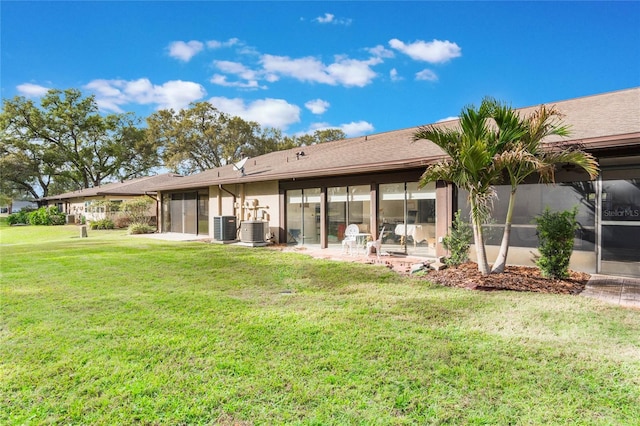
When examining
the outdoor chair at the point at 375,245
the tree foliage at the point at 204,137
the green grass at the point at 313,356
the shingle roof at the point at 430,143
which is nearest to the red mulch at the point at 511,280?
the green grass at the point at 313,356

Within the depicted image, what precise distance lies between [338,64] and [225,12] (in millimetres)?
5826

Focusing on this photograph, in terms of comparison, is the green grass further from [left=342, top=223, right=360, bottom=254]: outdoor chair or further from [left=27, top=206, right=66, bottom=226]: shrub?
[left=27, top=206, right=66, bottom=226]: shrub

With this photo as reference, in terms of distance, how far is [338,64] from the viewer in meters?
14.9

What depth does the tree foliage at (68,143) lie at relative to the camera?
114 feet

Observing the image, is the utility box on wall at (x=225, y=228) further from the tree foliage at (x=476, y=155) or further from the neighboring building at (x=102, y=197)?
the neighboring building at (x=102, y=197)

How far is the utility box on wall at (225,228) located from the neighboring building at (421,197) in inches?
5.1

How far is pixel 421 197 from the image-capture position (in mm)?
8906

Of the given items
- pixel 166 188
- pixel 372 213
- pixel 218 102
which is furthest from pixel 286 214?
pixel 218 102

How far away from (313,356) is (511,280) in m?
4.51

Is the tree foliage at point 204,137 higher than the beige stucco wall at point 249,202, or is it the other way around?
the tree foliage at point 204,137

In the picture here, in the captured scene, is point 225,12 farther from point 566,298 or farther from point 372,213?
point 566,298

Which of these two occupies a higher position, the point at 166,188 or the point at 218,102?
the point at 218,102

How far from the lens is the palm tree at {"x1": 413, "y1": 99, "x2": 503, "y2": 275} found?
6.08 metres

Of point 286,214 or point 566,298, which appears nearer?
point 566,298
